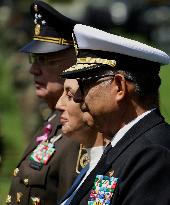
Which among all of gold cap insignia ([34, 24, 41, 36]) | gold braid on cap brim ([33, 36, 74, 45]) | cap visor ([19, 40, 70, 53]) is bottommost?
cap visor ([19, 40, 70, 53])

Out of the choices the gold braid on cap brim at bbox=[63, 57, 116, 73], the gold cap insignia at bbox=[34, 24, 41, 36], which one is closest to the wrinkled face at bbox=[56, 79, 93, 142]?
the gold braid on cap brim at bbox=[63, 57, 116, 73]

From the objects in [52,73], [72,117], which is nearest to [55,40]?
[52,73]

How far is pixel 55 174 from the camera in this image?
18.8 feet

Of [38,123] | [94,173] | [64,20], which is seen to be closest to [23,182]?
[64,20]

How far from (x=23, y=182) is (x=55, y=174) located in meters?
0.27

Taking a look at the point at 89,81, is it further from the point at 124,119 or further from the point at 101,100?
the point at 124,119

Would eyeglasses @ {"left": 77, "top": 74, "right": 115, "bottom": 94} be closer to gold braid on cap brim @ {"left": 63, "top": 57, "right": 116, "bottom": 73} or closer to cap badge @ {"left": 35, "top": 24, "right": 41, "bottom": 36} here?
gold braid on cap brim @ {"left": 63, "top": 57, "right": 116, "bottom": 73}

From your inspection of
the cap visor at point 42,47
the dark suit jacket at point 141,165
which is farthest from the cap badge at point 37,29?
the dark suit jacket at point 141,165

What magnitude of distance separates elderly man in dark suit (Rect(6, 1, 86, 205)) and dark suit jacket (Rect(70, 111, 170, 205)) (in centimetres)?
158

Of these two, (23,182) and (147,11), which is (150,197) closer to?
(23,182)

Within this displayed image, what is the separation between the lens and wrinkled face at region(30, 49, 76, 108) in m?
5.82

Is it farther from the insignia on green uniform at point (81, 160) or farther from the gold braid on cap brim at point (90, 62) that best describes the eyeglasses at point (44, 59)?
the gold braid on cap brim at point (90, 62)

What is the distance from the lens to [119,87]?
12.9 ft

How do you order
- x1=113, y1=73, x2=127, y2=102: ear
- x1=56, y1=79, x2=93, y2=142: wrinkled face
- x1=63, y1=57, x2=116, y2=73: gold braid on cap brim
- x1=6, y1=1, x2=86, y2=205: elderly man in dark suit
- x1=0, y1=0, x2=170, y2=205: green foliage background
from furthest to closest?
1. x1=0, y1=0, x2=170, y2=205: green foliage background
2. x1=6, y1=1, x2=86, y2=205: elderly man in dark suit
3. x1=56, y1=79, x2=93, y2=142: wrinkled face
4. x1=63, y1=57, x2=116, y2=73: gold braid on cap brim
5. x1=113, y1=73, x2=127, y2=102: ear
